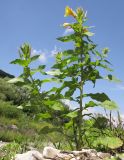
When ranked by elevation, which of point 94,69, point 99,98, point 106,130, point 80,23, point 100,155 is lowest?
point 100,155

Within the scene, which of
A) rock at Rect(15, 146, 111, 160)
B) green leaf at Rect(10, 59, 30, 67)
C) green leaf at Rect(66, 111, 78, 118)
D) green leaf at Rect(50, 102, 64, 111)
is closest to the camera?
rock at Rect(15, 146, 111, 160)

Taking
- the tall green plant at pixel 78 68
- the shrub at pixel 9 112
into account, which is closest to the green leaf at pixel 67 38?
the tall green plant at pixel 78 68

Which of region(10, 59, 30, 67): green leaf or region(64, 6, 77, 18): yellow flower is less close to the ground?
region(64, 6, 77, 18): yellow flower

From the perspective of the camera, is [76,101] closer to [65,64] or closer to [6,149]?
[65,64]

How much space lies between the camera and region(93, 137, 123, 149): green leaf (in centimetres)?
501

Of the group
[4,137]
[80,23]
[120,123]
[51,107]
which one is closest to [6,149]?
[51,107]

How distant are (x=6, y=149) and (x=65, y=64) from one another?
1901 millimetres

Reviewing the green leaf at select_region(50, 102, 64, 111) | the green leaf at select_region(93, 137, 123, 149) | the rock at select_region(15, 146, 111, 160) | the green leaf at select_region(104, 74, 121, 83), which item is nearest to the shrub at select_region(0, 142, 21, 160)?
the rock at select_region(15, 146, 111, 160)

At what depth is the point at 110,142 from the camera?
16.7 ft

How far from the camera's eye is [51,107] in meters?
5.43

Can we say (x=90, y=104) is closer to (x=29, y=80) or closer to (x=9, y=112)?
(x=29, y=80)

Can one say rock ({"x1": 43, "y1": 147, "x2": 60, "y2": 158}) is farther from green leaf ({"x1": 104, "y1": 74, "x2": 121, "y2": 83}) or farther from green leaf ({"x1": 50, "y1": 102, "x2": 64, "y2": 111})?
green leaf ({"x1": 104, "y1": 74, "x2": 121, "y2": 83})

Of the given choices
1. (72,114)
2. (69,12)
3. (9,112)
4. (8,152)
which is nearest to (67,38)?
(69,12)

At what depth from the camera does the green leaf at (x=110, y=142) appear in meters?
5.01
